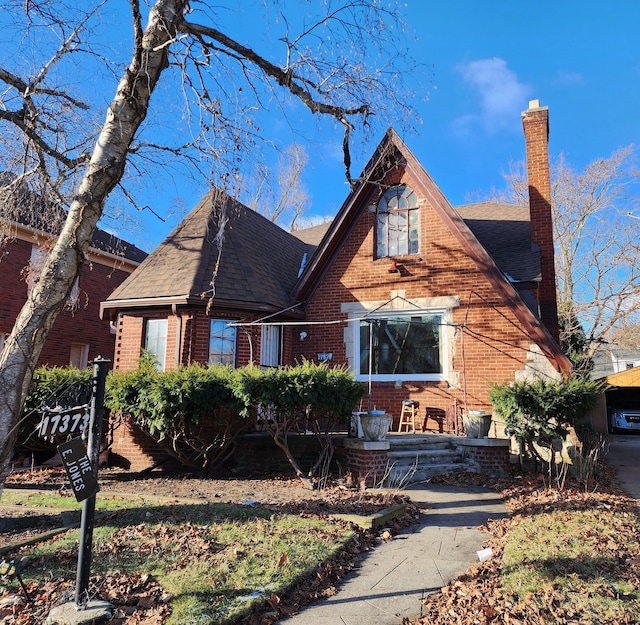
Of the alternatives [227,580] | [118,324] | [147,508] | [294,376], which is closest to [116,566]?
[227,580]

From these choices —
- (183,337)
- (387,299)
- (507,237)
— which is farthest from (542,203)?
(183,337)

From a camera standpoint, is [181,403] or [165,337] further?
[165,337]

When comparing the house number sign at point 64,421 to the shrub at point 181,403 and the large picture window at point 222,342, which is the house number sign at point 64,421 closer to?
the shrub at point 181,403

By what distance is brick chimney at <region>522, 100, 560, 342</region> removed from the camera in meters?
12.6

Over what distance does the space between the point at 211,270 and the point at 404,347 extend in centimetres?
492

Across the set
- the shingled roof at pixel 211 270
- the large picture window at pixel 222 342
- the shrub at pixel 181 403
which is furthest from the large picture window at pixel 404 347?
the shrub at pixel 181 403

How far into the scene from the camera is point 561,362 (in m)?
10.3

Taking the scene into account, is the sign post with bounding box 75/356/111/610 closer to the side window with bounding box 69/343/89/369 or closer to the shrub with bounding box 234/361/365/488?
the shrub with bounding box 234/361/365/488

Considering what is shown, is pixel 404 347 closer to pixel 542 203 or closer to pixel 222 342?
pixel 222 342

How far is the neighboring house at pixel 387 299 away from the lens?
11.0m

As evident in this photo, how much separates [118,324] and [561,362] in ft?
32.3

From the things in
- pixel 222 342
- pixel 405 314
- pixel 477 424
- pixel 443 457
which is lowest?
pixel 443 457

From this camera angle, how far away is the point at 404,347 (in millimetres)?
12078

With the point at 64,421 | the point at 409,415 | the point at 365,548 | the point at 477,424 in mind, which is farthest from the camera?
the point at 409,415
